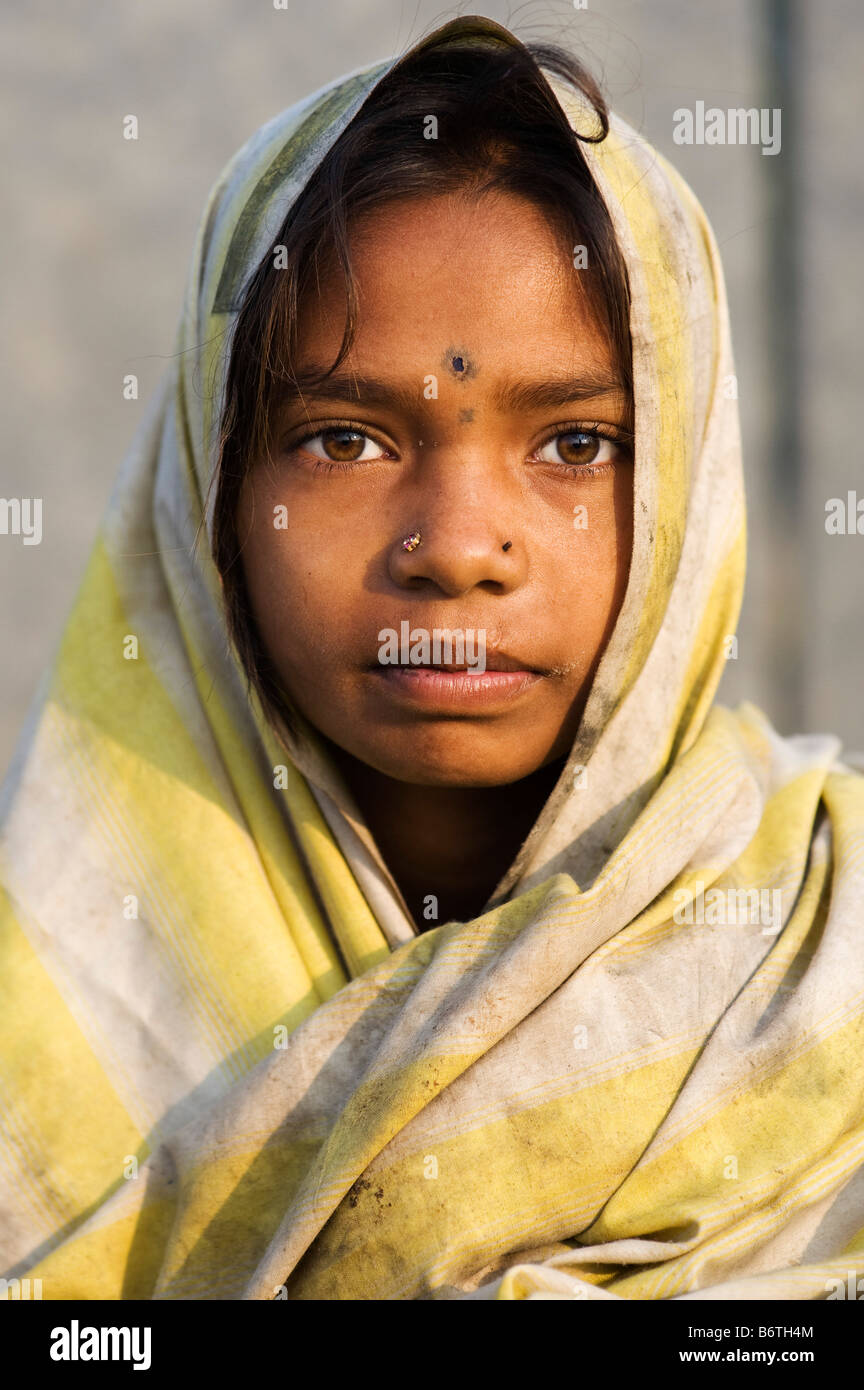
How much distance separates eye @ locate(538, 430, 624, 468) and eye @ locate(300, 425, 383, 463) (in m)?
0.19

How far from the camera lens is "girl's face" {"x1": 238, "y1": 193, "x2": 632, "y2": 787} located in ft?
4.84

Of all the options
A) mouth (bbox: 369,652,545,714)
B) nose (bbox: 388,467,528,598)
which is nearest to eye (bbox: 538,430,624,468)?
nose (bbox: 388,467,528,598)

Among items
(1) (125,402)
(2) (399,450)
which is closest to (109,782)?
(2) (399,450)

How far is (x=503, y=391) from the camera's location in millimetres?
1480

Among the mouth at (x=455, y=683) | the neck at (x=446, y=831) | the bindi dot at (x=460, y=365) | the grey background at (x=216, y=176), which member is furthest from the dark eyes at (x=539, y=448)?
the grey background at (x=216, y=176)

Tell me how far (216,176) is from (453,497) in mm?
3632

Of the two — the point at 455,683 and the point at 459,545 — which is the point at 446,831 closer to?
the point at 455,683

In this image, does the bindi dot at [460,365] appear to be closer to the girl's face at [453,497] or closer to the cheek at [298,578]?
the girl's face at [453,497]

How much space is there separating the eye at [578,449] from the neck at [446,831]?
40 centimetres

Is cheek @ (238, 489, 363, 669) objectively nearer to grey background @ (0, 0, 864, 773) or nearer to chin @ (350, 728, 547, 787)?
chin @ (350, 728, 547, 787)

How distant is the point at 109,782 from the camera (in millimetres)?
1787

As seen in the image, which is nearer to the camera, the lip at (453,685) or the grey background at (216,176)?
the lip at (453,685)

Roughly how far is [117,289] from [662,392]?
3470mm

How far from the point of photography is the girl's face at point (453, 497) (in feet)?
4.84
